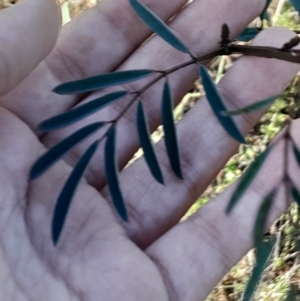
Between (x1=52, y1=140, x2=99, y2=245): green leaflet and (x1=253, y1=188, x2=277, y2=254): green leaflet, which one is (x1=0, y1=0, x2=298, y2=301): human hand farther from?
(x1=253, y1=188, x2=277, y2=254): green leaflet

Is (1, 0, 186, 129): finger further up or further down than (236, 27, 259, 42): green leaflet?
further up

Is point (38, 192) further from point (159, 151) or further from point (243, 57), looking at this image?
point (243, 57)

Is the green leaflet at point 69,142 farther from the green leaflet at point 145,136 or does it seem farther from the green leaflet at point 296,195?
the green leaflet at point 296,195

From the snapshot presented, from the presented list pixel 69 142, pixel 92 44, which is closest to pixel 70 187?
pixel 69 142

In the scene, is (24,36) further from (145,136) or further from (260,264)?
(260,264)

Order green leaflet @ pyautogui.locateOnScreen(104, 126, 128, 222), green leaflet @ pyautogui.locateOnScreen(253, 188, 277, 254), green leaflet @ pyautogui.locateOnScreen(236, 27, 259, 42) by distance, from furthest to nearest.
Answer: green leaflet @ pyautogui.locateOnScreen(236, 27, 259, 42) < green leaflet @ pyautogui.locateOnScreen(104, 126, 128, 222) < green leaflet @ pyautogui.locateOnScreen(253, 188, 277, 254)

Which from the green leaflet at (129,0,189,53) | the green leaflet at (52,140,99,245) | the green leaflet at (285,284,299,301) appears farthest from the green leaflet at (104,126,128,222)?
the green leaflet at (285,284,299,301)
